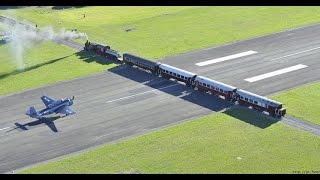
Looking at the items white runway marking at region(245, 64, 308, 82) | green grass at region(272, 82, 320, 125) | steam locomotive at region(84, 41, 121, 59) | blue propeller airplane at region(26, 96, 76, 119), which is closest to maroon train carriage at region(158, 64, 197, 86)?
white runway marking at region(245, 64, 308, 82)

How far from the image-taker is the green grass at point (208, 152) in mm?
81312

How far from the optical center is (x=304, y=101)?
102688 millimetres

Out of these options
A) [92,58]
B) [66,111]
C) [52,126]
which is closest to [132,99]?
[66,111]

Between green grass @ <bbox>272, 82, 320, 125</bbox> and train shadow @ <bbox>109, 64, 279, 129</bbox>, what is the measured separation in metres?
5.45

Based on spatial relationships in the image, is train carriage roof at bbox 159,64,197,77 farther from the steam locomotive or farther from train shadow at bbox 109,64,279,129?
the steam locomotive

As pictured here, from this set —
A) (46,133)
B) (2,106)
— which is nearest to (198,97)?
(46,133)

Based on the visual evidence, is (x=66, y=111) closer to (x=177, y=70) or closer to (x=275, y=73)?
(x=177, y=70)

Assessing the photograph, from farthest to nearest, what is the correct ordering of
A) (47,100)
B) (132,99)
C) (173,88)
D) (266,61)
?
(266,61)
(173,88)
(132,99)
(47,100)

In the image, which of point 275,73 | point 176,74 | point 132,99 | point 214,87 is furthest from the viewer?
point 275,73

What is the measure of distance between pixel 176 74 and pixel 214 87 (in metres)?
10.5

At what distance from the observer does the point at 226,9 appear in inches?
6580

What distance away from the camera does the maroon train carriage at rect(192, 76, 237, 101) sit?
103 meters

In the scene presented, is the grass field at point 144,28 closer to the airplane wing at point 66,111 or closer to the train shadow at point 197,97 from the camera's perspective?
the train shadow at point 197,97

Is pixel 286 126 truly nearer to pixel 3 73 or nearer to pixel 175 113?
pixel 175 113
